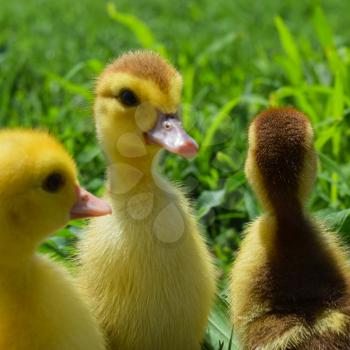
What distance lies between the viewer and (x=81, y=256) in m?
2.54

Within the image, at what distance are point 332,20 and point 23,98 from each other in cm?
254

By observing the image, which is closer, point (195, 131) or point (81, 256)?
point (81, 256)

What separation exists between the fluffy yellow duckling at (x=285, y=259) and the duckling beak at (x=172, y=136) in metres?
0.18

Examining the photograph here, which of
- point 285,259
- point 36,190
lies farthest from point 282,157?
point 36,190

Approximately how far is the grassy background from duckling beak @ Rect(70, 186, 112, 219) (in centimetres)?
52

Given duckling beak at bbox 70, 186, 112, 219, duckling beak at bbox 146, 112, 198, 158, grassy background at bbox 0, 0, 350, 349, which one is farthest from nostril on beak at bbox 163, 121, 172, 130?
grassy background at bbox 0, 0, 350, 349

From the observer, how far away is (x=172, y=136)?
93.0 inches

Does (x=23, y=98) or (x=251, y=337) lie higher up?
(x=23, y=98)

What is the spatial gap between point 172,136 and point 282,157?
0.86 ft

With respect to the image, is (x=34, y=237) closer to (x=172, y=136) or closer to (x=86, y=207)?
(x=86, y=207)

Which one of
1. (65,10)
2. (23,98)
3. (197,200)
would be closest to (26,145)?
(197,200)

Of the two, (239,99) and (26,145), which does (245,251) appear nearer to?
(26,145)

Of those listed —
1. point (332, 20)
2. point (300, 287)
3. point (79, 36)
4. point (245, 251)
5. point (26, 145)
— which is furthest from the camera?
point (332, 20)

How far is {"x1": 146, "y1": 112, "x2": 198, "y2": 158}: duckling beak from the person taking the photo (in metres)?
2.31
